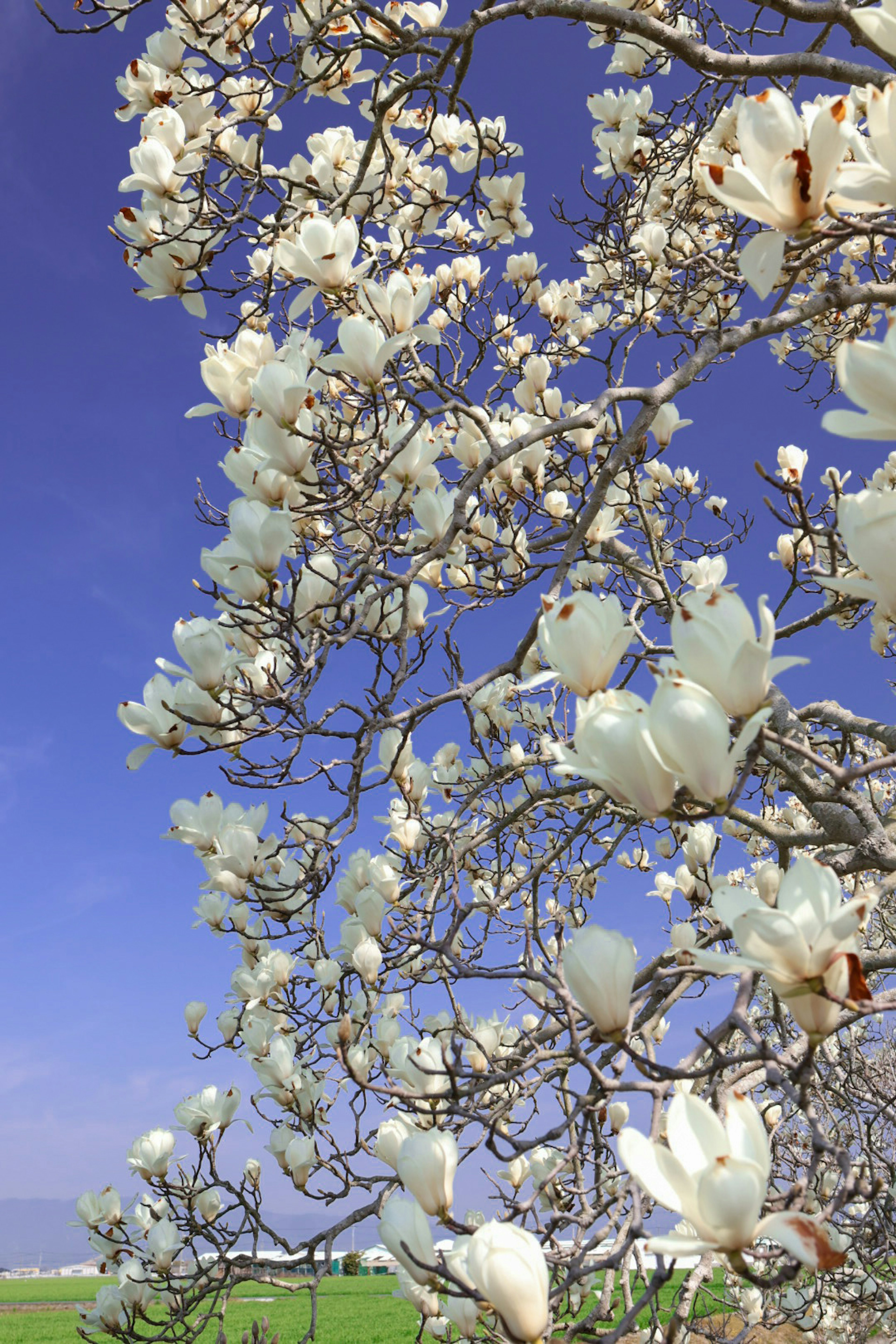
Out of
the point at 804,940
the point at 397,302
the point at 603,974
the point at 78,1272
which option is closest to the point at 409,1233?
the point at 603,974

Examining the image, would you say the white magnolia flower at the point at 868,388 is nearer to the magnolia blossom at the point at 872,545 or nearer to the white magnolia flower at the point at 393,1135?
the magnolia blossom at the point at 872,545

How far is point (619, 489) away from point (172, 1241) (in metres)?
2.84

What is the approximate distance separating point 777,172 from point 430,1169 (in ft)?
4.32

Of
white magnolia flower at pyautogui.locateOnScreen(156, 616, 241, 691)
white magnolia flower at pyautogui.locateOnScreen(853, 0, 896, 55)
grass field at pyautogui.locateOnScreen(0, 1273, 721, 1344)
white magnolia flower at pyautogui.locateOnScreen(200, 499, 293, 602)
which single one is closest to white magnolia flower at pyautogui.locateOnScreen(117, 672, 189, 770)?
white magnolia flower at pyautogui.locateOnScreen(156, 616, 241, 691)

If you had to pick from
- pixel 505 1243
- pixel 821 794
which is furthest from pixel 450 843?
pixel 505 1243

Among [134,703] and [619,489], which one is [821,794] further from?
[134,703]

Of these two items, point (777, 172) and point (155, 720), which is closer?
point (777, 172)

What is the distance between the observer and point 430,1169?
1.14 m

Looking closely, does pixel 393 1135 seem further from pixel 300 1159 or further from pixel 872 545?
pixel 872 545

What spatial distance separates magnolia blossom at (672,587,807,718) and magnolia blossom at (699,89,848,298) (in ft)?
1.57

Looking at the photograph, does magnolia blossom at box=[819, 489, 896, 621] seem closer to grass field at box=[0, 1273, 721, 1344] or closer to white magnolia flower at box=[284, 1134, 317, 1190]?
white magnolia flower at box=[284, 1134, 317, 1190]

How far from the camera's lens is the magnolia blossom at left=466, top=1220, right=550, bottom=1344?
87 cm

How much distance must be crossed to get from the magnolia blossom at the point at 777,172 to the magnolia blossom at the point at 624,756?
0.59 meters

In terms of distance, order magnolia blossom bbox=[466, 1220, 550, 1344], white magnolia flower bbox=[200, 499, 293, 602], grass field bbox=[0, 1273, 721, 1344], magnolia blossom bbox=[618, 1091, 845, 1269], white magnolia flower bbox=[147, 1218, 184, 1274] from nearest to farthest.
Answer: magnolia blossom bbox=[618, 1091, 845, 1269], magnolia blossom bbox=[466, 1220, 550, 1344], white magnolia flower bbox=[200, 499, 293, 602], white magnolia flower bbox=[147, 1218, 184, 1274], grass field bbox=[0, 1273, 721, 1344]
